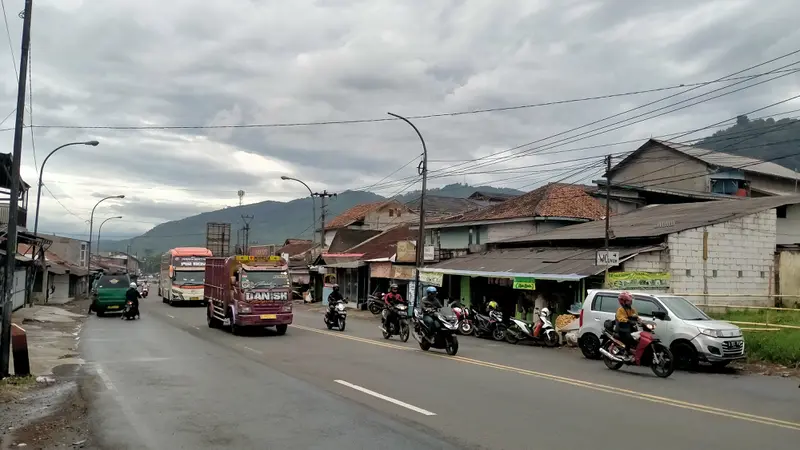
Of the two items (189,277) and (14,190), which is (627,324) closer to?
(14,190)

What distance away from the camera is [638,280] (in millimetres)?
20594

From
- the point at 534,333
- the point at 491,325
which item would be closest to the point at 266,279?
the point at 491,325

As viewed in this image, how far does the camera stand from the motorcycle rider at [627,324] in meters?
13.9

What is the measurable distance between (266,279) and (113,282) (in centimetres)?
1555

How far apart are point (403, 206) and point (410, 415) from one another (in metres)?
62.6

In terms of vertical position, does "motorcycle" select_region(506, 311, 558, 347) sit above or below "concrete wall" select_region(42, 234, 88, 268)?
below

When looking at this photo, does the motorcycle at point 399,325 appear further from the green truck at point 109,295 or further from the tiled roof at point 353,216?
the tiled roof at point 353,216

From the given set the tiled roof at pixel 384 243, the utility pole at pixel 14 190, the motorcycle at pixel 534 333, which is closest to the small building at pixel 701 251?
the motorcycle at pixel 534 333

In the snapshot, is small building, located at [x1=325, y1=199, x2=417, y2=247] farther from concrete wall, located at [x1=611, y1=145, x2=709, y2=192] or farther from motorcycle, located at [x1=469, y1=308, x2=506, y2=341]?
motorcycle, located at [x1=469, y1=308, x2=506, y2=341]

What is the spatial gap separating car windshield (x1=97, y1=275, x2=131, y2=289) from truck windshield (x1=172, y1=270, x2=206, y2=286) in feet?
27.5

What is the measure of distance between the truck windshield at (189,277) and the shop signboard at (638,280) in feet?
97.4

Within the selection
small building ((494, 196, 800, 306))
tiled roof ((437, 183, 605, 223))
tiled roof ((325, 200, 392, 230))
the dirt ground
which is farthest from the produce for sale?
tiled roof ((325, 200, 392, 230))

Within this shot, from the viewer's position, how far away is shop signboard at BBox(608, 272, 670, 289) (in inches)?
795

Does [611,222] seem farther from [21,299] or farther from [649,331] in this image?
[21,299]
